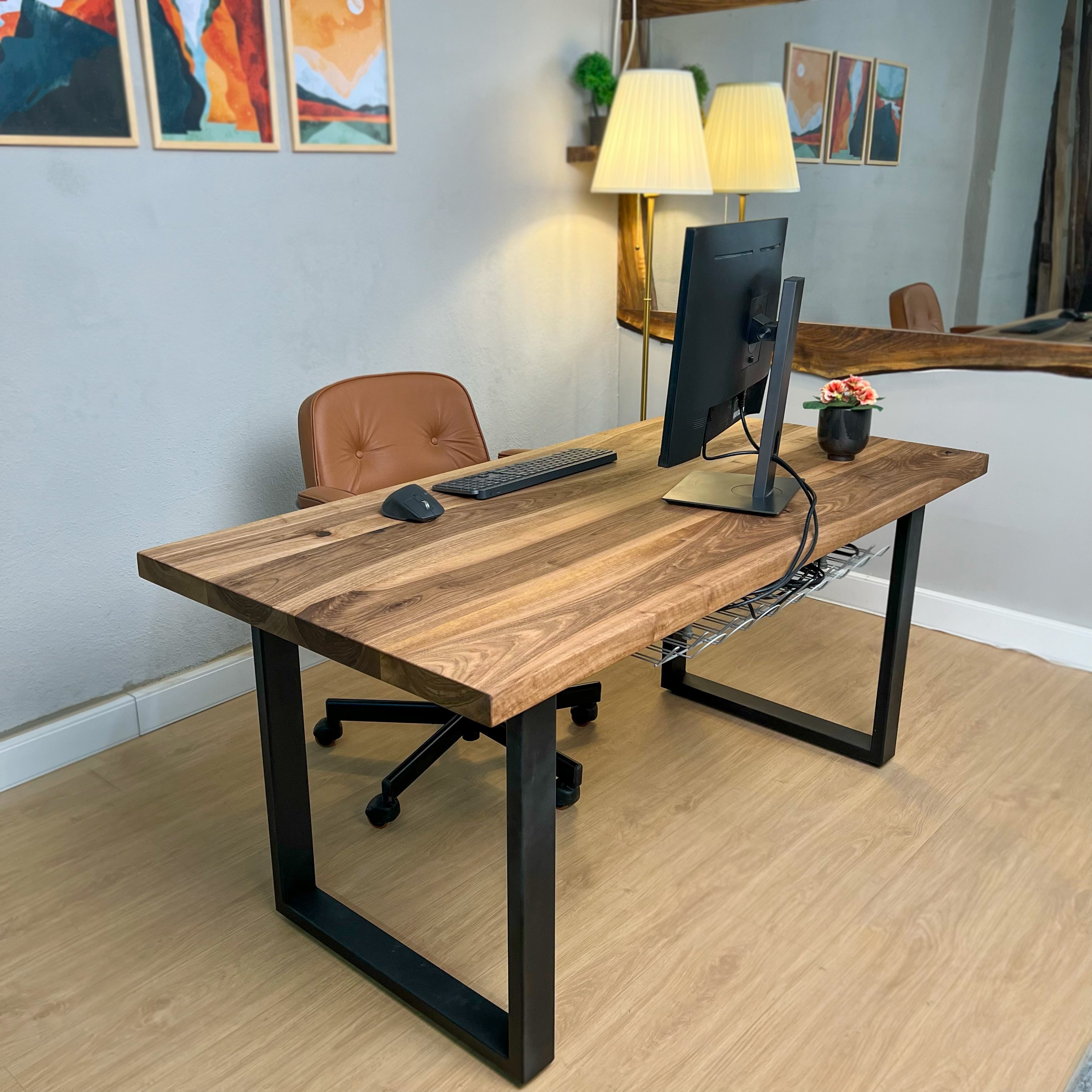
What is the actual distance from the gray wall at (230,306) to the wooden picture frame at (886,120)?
100 cm

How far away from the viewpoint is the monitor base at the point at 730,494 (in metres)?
1.96

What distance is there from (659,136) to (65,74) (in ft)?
5.35

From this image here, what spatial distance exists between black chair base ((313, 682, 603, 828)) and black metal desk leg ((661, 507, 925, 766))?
31cm

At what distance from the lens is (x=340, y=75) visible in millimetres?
2791

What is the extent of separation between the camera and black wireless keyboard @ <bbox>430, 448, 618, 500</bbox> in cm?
210

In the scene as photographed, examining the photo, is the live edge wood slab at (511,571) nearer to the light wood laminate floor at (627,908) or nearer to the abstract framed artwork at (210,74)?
the light wood laminate floor at (627,908)

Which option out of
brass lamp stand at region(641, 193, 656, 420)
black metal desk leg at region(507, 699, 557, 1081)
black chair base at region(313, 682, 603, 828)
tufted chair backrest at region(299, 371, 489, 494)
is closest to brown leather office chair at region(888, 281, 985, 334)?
brass lamp stand at region(641, 193, 656, 420)

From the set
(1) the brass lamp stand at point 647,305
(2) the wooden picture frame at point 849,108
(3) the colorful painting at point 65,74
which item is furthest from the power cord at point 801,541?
(3) the colorful painting at point 65,74

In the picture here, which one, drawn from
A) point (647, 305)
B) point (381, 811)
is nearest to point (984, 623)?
point (647, 305)

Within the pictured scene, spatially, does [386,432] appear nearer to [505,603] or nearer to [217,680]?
[217,680]

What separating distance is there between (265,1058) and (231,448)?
1624 mm

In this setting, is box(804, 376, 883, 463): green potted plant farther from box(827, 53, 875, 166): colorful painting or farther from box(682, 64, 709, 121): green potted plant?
box(682, 64, 709, 121): green potted plant

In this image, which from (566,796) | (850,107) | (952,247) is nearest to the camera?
(566,796)

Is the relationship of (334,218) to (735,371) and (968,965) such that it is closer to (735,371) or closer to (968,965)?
(735,371)
